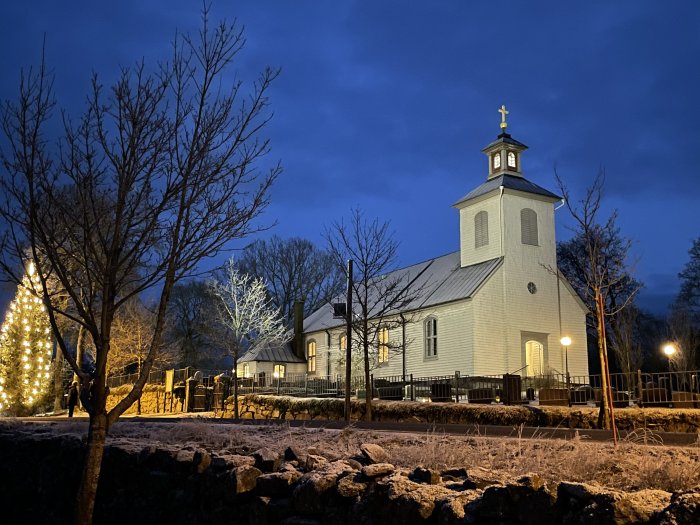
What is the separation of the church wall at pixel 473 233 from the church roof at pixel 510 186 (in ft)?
1.58

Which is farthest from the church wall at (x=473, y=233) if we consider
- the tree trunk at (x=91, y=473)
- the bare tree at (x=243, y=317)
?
the tree trunk at (x=91, y=473)

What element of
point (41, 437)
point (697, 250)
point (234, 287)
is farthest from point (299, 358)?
point (41, 437)

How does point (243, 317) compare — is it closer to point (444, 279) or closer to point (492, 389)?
point (444, 279)

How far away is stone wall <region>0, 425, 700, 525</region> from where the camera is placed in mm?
4129

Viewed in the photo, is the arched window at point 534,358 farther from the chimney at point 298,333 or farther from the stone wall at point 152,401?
the stone wall at point 152,401

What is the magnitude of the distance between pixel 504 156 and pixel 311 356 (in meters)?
19.2

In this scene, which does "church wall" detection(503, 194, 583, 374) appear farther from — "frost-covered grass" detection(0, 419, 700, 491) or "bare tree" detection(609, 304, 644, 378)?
"frost-covered grass" detection(0, 419, 700, 491)

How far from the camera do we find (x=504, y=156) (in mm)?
39156

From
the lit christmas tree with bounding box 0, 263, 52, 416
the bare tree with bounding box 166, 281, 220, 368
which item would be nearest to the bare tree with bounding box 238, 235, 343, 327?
the bare tree with bounding box 166, 281, 220, 368

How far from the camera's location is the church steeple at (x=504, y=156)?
3906cm

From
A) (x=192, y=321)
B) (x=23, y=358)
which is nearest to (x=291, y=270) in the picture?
(x=192, y=321)

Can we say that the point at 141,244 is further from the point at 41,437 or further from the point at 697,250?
the point at 697,250

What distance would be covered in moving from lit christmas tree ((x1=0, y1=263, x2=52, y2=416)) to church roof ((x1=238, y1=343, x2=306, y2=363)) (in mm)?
20529

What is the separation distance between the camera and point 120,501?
8.43 meters
